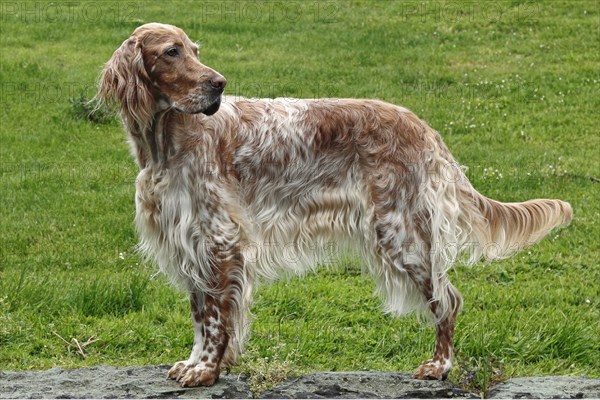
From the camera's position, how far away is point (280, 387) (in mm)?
5328

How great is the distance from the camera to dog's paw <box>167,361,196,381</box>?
213 inches

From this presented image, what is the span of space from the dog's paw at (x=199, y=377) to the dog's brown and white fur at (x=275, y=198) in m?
0.01

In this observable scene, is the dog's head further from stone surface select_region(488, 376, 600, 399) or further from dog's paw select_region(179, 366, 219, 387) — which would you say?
stone surface select_region(488, 376, 600, 399)

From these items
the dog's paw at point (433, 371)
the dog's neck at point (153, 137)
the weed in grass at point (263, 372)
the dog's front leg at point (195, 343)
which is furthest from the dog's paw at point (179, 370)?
the dog's paw at point (433, 371)

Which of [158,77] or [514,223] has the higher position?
[158,77]

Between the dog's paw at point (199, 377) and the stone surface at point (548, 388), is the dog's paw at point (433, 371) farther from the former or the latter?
the dog's paw at point (199, 377)

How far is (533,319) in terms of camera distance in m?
7.23

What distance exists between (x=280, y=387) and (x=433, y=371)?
861mm

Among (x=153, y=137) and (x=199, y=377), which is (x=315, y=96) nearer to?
(x=153, y=137)

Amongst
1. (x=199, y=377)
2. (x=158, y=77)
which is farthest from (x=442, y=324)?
(x=158, y=77)

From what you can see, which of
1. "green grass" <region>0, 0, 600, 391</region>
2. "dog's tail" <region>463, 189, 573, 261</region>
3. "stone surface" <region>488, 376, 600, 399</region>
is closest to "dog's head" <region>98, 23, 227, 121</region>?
"green grass" <region>0, 0, 600, 391</region>

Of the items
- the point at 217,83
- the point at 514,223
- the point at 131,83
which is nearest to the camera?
the point at 217,83

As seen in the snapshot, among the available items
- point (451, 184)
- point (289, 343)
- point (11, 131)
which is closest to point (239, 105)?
point (451, 184)

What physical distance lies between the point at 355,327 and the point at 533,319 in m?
1.26
